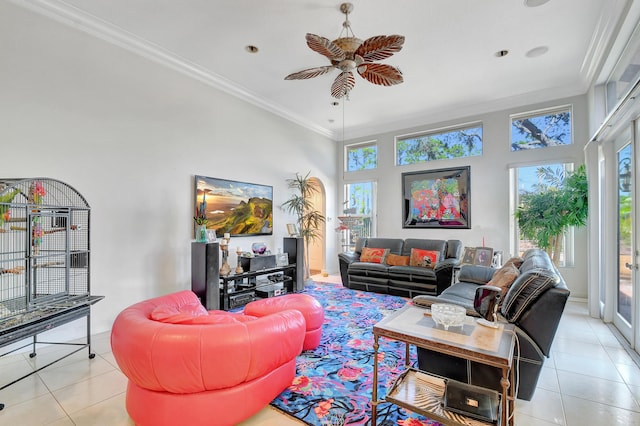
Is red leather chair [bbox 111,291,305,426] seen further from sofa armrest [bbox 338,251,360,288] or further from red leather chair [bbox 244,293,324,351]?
sofa armrest [bbox 338,251,360,288]

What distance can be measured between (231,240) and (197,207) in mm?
881

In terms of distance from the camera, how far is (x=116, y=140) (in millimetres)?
3719

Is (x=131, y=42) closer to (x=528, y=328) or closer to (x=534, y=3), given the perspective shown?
(x=534, y=3)

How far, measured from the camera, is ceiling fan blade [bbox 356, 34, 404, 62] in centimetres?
267

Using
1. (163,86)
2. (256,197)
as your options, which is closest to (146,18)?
(163,86)

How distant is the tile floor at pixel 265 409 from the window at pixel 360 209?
467 centimetres

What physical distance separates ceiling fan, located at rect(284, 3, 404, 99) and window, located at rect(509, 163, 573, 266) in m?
3.87

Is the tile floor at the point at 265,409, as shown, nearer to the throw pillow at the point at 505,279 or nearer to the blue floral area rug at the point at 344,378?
the blue floral area rug at the point at 344,378

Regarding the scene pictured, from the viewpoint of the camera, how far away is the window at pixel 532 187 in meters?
5.25

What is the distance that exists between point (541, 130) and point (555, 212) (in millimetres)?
1812

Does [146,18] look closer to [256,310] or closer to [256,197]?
[256,197]

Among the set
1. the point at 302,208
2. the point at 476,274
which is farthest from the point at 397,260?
the point at 302,208

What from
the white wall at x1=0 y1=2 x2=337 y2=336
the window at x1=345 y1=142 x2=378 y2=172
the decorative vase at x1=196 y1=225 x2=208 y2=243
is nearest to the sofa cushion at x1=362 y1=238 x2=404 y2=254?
the window at x1=345 y1=142 x2=378 y2=172

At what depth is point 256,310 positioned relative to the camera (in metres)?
3.05
